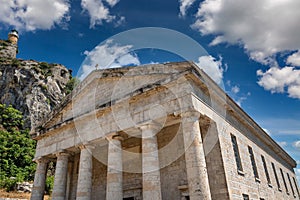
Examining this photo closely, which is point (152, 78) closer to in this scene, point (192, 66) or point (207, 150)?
point (192, 66)

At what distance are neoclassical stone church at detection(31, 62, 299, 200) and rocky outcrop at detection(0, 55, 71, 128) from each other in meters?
23.3

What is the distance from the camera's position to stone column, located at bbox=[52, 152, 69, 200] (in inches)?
496

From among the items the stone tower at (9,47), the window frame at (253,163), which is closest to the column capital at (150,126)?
the window frame at (253,163)

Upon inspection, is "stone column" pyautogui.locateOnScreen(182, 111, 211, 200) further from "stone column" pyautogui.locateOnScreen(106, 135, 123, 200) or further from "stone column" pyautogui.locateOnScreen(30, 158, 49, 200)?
"stone column" pyautogui.locateOnScreen(30, 158, 49, 200)

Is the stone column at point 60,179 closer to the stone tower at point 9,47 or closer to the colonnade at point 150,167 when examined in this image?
the colonnade at point 150,167

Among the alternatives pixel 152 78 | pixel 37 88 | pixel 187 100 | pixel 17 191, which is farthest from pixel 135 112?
pixel 37 88

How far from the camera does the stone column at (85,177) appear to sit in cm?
1131

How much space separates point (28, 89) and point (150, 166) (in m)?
35.1

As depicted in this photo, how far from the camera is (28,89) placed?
37969 mm

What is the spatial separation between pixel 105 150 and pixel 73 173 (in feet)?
12.2

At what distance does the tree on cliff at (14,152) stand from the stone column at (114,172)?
16119 millimetres

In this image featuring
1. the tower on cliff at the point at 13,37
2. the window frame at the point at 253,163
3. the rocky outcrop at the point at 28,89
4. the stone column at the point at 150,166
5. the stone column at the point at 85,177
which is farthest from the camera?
the tower on cliff at the point at 13,37

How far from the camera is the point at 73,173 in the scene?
1667 cm

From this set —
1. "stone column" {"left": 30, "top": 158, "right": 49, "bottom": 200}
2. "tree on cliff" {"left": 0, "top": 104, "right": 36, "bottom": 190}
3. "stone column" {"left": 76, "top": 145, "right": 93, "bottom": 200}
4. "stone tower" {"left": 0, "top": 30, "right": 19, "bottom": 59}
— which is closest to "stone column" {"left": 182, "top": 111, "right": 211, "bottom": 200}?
"stone column" {"left": 76, "top": 145, "right": 93, "bottom": 200}
